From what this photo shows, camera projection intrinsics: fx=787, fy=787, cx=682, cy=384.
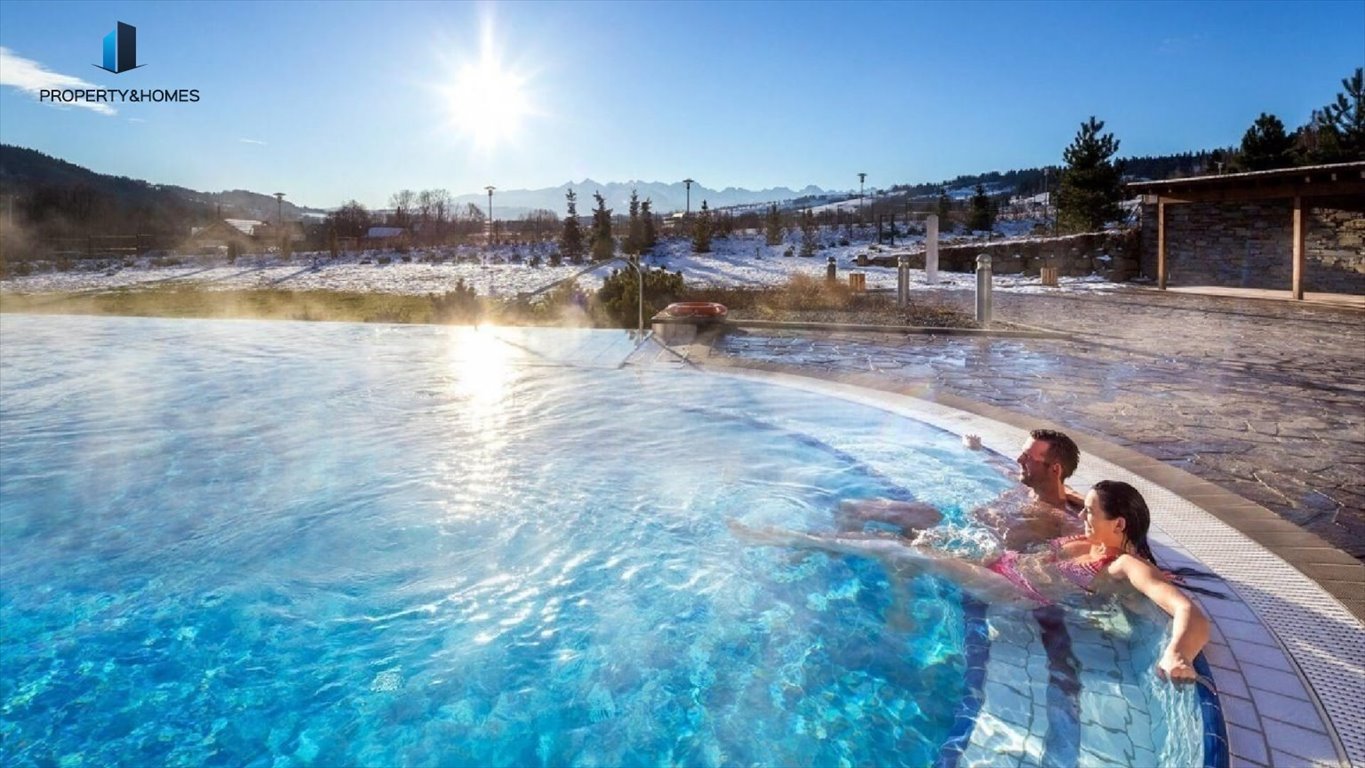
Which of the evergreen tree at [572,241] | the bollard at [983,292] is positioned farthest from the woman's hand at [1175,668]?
the evergreen tree at [572,241]

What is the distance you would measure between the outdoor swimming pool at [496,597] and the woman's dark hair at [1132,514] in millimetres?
295

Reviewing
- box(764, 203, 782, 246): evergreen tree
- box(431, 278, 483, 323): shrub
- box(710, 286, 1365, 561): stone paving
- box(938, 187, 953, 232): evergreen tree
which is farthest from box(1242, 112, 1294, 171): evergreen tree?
box(431, 278, 483, 323): shrub

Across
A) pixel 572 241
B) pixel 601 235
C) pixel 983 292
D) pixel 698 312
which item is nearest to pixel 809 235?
pixel 601 235

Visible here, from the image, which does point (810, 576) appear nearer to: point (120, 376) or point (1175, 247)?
point (120, 376)

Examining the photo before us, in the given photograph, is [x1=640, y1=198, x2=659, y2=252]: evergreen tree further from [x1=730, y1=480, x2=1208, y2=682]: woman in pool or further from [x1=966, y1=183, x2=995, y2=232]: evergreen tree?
[x1=730, y1=480, x2=1208, y2=682]: woman in pool

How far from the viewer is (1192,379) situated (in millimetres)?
6941

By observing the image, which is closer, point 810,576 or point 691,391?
point 810,576

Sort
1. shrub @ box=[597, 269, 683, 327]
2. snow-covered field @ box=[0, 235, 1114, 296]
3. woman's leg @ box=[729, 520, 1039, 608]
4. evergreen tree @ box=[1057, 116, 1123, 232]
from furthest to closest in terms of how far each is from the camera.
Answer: evergreen tree @ box=[1057, 116, 1123, 232] → snow-covered field @ box=[0, 235, 1114, 296] → shrub @ box=[597, 269, 683, 327] → woman's leg @ box=[729, 520, 1039, 608]

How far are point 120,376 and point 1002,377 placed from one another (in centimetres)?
939

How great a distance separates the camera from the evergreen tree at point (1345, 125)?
18.8 meters

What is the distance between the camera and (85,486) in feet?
18.0

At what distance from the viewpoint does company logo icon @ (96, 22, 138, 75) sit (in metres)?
12.6

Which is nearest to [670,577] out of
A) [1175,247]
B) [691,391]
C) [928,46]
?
[691,391]

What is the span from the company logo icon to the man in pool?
1437 cm
